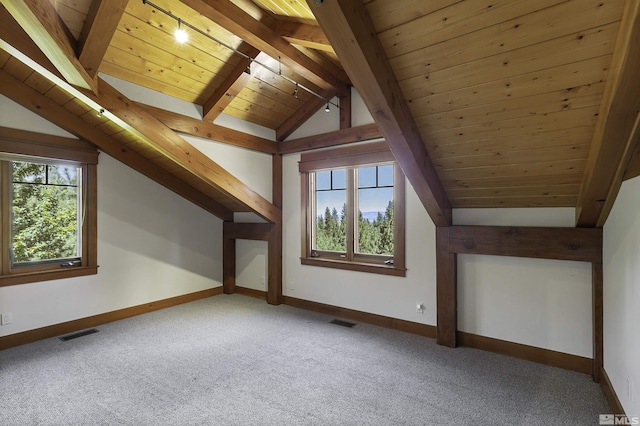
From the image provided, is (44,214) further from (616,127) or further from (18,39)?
(616,127)

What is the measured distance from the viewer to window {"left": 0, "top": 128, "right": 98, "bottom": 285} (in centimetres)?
329

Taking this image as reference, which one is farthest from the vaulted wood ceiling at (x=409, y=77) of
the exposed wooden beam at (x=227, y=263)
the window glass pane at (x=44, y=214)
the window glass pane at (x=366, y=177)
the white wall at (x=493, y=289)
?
the exposed wooden beam at (x=227, y=263)

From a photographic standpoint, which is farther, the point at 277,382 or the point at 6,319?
the point at 6,319

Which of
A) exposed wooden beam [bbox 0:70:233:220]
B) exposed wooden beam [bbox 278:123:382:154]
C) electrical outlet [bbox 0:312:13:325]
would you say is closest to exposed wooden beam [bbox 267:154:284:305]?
exposed wooden beam [bbox 278:123:382:154]

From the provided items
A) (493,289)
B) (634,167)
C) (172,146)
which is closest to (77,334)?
(172,146)

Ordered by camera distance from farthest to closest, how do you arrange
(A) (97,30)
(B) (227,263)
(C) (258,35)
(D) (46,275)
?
(B) (227,263)
(D) (46,275)
(C) (258,35)
(A) (97,30)

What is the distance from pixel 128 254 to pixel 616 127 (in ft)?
16.0

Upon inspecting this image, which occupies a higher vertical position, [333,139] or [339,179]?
[333,139]

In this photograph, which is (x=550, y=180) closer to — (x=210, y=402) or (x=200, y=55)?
(x=210, y=402)

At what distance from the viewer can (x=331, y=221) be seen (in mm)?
4512

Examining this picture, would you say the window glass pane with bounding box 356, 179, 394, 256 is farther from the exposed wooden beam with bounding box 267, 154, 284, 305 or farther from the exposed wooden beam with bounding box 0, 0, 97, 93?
the exposed wooden beam with bounding box 0, 0, 97, 93

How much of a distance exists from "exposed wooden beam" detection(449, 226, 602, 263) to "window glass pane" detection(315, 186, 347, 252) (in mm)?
1509

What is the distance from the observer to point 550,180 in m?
2.52

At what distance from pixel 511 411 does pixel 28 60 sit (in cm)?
428
